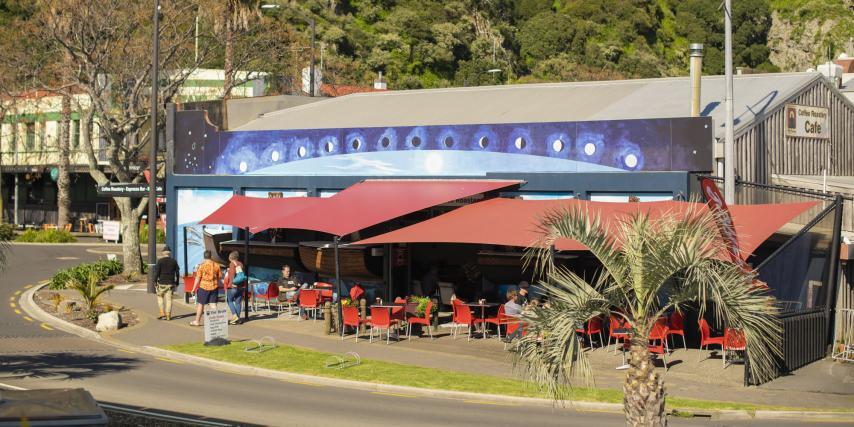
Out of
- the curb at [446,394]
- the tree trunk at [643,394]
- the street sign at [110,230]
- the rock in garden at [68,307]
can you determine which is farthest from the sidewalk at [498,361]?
the street sign at [110,230]

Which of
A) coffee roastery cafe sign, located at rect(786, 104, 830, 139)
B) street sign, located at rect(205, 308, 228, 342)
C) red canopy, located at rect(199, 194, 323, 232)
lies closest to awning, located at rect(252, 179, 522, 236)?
red canopy, located at rect(199, 194, 323, 232)

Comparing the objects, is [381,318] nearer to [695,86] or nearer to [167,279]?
[167,279]

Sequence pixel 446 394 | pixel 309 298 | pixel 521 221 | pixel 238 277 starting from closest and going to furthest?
pixel 446 394 → pixel 521 221 → pixel 238 277 → pixel 309 298

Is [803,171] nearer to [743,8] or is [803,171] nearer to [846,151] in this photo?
[846,151]

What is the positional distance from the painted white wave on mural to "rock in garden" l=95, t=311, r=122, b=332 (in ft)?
25.8

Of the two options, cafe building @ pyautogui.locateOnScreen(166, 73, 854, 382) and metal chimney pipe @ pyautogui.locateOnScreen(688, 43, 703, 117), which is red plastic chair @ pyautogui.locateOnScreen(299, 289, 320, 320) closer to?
cafe building @ pyautogui.locateOnScreen(166, 73, 854, 382)

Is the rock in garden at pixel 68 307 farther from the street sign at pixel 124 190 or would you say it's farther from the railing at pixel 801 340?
the railing at pixel 801 340

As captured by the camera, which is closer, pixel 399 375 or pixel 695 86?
pixel 399 375

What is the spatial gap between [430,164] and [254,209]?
4807 millimetres

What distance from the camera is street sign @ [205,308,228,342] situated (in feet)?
71.5

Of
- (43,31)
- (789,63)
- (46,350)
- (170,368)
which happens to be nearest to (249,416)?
(170,368)

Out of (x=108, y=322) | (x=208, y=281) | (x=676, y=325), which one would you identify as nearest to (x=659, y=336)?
(x=676, y=325)

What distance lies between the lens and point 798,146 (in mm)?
27000

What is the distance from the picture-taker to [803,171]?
27.4m
